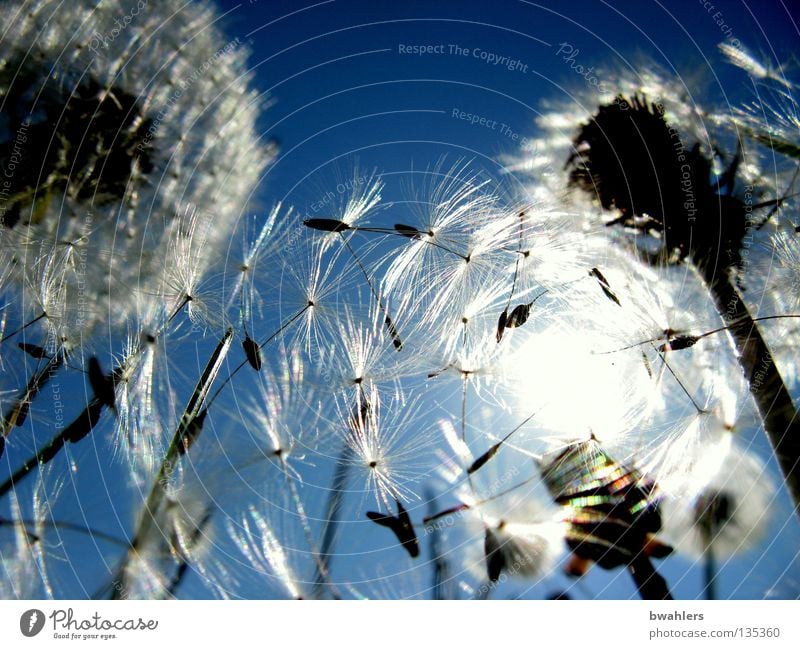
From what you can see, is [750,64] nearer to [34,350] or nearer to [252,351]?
[252,351]

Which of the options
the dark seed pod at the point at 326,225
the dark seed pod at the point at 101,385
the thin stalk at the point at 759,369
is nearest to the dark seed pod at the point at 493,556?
the thin stalk at the point at 759,369

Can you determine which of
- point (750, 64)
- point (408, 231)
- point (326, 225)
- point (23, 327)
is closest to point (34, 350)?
point (23, 327)

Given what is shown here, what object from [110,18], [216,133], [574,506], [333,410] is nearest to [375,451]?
[333,410]

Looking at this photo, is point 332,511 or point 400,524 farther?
point 332,511
